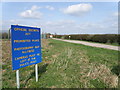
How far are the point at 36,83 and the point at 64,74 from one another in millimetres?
1060

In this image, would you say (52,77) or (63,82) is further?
(52,77)

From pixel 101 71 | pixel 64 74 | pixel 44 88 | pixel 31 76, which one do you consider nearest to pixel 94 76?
pixel 101 71

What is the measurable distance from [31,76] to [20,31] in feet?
5.58

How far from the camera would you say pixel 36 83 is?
9.89 ft

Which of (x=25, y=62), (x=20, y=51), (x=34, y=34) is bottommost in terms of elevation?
(x=25, y=62)

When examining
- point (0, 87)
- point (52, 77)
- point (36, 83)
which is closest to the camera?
point (0, 87)

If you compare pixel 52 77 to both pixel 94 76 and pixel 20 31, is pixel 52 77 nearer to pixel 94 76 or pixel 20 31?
pixel 94 76

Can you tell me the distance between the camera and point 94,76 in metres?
3.43

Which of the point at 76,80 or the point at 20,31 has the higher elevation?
the point at 20,31

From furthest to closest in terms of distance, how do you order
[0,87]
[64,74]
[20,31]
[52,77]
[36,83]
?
[64,74]
[52,77]
[36,83]
[0,87]
[20,31]

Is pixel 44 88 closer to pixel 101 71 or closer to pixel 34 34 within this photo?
Answer: pixel 34 34

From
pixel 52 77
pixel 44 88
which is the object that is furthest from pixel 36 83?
pixel 52 77

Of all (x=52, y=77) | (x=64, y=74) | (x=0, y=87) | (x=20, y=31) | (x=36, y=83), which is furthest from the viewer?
(x=64, y=74)

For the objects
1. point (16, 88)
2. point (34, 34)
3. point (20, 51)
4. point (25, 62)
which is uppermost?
point (34, 34)
